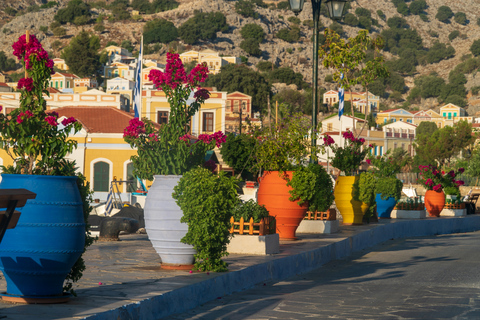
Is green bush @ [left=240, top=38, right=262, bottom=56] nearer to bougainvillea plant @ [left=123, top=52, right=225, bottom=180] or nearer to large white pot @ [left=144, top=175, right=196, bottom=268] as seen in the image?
bougainvillea plant @ [left=123, top=52, right=225, bottom=180]

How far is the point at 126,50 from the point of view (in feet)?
565

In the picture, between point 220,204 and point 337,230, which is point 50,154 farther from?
point 337,230

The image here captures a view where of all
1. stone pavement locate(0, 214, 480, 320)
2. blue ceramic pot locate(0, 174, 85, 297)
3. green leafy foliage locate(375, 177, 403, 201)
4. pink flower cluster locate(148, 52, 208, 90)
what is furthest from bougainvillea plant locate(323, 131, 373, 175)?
blue ceramic pot locate(0, 174, 85, 297)

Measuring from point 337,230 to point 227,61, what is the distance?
489 feet

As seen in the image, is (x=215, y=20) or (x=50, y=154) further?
(x=215, y=20)

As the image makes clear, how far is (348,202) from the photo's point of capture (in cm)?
1816

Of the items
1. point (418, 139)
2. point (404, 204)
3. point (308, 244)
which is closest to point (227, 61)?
point (418, 139)

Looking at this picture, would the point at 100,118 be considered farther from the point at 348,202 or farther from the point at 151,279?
the point at 151,279

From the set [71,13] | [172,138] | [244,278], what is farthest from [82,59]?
[244,278]

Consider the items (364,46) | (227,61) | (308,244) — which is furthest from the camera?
(227,61)

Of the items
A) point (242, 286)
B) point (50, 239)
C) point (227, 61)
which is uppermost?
point (227, 61)

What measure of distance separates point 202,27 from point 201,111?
12528 cm

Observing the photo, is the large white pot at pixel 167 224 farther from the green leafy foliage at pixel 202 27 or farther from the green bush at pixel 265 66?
the green leafy foliage at pixel 202 27

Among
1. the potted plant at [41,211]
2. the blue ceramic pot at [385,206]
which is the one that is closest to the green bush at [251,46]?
the blue ceramic pot at [385,206]
